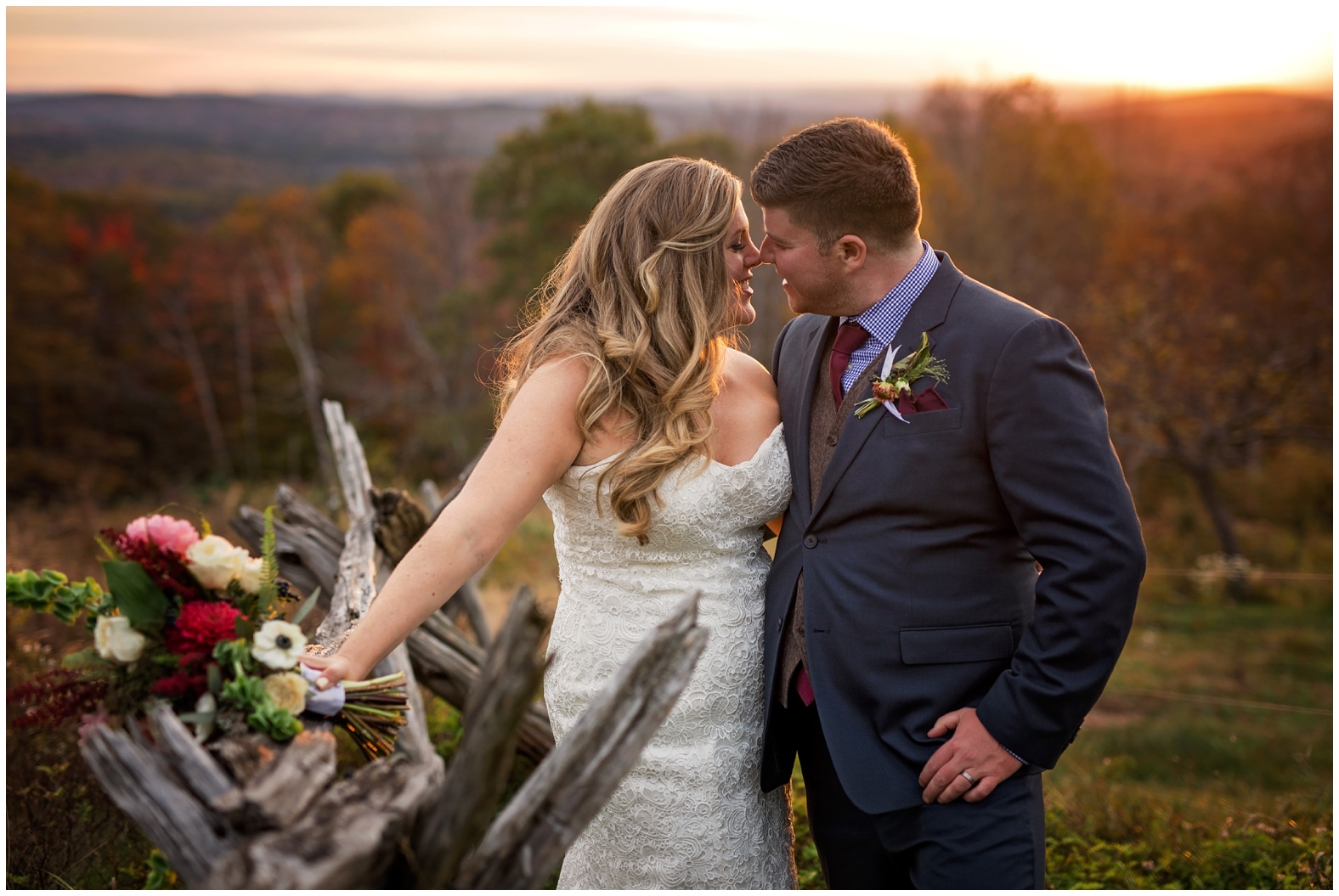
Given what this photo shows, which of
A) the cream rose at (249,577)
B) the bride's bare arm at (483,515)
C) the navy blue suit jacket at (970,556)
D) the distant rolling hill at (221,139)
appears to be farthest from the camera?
the distant rolling hill at (221,139)

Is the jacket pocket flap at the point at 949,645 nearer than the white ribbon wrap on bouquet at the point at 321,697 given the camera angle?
No

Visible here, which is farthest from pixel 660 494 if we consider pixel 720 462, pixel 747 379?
pixel 747 379

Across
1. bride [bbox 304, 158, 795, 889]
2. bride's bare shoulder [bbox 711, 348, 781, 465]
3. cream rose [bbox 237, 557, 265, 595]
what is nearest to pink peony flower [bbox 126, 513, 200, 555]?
cream rose [bbox 237, 557, 265, 595]

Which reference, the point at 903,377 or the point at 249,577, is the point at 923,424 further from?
the point at 249,577

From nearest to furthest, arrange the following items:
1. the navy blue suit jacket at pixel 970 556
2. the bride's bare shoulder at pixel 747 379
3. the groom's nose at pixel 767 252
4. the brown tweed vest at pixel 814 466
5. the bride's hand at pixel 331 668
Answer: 1. the bride's hand at pixel 331 668
2. the navy blue suit jacket at pixel 970 556
3. the brown tweed vest at pixel 814 466
4. the groom's nose at pixel 767 252
5. the bride's bare shoulder at pixel 747 379

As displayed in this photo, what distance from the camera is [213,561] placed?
1.85 metres

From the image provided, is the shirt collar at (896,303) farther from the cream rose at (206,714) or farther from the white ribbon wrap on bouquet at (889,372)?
the cream rose at (206,714)

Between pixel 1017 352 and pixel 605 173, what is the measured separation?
64.8 feet

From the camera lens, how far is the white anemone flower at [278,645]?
1835 millimetres

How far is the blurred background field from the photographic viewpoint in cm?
558

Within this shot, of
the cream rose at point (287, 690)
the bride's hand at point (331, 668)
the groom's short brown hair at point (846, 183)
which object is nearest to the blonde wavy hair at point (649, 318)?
the groom's short brown hair at point (846, 183)

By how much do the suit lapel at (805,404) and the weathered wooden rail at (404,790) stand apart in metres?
1.19

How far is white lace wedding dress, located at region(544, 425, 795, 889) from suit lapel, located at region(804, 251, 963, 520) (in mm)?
300

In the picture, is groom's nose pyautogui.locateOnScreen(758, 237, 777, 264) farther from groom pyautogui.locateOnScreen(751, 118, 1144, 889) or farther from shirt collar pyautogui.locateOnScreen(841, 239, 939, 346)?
shirt collar pyautogui.locateOnScreen(841, 239, 939, 346)
